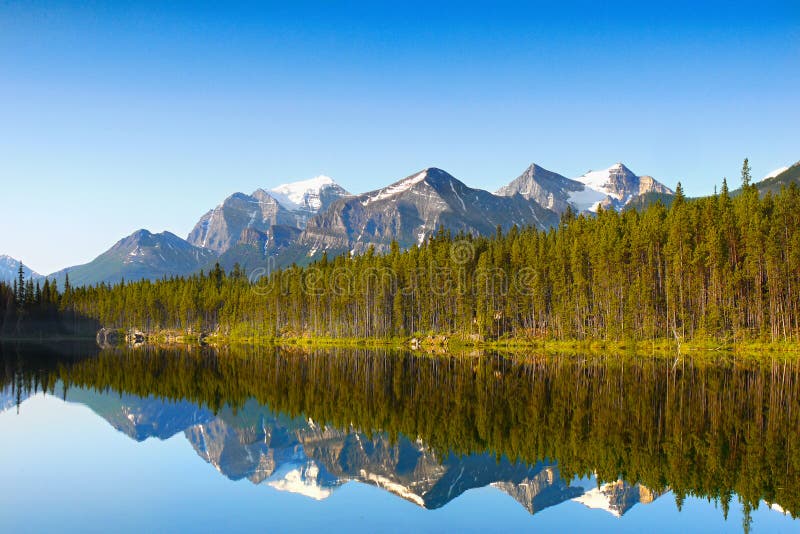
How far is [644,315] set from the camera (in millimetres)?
86125

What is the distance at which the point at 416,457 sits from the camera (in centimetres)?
2431

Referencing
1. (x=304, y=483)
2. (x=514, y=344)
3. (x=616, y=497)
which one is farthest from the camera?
(x=514, y=344)

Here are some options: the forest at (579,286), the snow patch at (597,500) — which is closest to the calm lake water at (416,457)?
the snow patch at (597,500)

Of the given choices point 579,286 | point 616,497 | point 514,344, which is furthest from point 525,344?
point 616,497

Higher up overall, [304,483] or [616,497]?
[616,497]

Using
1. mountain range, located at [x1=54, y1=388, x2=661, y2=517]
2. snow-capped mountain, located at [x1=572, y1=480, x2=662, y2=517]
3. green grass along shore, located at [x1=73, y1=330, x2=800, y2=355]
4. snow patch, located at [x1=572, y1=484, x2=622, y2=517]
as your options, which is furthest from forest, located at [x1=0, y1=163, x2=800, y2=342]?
snow patch, located at [x1=572, y1=484, x2=622, y2=517]

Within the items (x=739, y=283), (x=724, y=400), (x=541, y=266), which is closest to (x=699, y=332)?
(x=739, y=283)

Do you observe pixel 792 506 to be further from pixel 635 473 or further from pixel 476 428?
pixel 476 428

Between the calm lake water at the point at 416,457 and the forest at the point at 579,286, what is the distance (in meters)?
35.5

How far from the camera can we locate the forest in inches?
3039

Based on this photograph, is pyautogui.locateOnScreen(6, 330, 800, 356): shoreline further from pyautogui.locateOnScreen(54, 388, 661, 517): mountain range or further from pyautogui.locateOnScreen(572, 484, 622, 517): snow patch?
pyautogui.locateOnScreen(572, 484, 622, 517): snow patch

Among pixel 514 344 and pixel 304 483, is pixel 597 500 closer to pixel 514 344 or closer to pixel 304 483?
pixel 304 483

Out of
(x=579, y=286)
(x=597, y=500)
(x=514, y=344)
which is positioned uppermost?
(x=579, y=286)

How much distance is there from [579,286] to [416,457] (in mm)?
75816
